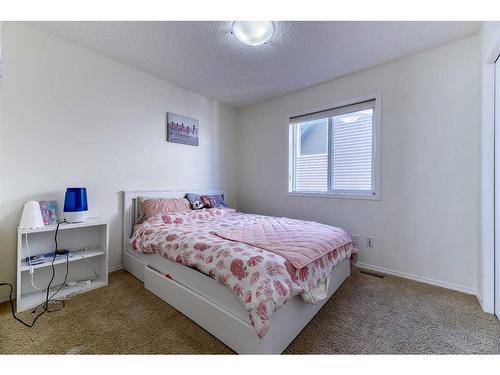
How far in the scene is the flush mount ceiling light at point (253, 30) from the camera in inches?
69.0

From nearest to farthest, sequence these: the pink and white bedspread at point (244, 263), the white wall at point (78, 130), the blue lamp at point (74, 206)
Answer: the pink and white bedspread at point (244, 263) → the white wall at point (78, 130) → the blue lamp at point (74, 206)

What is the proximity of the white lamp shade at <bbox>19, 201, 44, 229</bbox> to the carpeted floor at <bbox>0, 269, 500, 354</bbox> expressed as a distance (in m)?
0.65

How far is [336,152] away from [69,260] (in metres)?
3.09

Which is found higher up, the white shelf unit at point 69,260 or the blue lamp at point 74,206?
the blue lamp at point 74,206

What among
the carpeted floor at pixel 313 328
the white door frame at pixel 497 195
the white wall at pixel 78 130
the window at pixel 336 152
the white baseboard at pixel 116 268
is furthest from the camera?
the window at pixel 336 152

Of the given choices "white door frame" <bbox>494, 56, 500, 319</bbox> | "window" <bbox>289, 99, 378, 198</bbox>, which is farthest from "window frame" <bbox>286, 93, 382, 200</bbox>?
"white door frame" <bbox>494, 56, 500, 319</bbox>

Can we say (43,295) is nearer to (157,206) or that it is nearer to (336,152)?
(157,206)

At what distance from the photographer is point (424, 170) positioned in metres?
2.22

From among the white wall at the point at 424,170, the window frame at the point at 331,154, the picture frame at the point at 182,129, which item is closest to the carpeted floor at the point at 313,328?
the white wall at the point at 424,170

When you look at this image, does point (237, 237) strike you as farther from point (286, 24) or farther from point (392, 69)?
point (392, 69)

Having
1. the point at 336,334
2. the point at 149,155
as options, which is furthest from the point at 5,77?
the point at 336,334

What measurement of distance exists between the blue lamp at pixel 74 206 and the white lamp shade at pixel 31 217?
19 cm

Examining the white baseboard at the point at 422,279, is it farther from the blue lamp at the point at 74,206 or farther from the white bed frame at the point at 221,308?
the blue lamp at the point at 74,206

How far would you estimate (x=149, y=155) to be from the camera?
2.77 m
